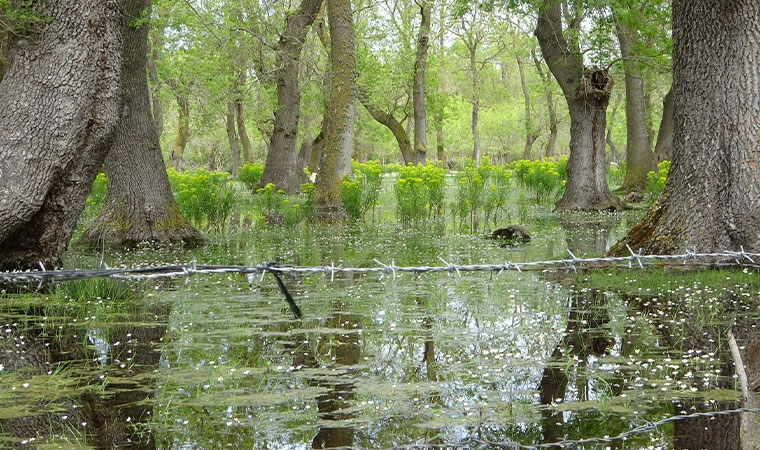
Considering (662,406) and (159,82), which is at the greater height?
(159,82)

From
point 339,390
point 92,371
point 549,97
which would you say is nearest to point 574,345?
point 339,390

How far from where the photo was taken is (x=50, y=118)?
6.82 meters

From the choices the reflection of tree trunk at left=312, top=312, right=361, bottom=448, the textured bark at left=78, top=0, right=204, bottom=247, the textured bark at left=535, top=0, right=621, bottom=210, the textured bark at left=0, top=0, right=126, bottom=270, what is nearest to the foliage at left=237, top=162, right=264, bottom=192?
the textured bark at left=535, top=0, right=621, bottom=210

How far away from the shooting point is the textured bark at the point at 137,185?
10961mm

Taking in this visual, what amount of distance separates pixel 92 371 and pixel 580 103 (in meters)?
12.8

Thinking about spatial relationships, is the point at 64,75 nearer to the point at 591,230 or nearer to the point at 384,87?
the point at 591,230

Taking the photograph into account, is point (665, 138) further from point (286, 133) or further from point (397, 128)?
point (397, 128)

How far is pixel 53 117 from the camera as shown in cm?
683

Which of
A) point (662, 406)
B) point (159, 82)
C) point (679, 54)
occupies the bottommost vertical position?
point (662, 406)

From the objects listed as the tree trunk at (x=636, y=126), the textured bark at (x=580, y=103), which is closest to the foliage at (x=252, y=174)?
the tree trunk at (x=636, y=126)

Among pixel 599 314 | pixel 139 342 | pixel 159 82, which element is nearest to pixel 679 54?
pixel 599 314

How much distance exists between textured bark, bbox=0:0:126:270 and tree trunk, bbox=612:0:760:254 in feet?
18.7

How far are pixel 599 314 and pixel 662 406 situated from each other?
2369 millimetres

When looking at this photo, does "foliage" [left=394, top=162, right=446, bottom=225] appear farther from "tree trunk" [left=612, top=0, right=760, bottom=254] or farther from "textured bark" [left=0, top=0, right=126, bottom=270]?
"textured bark" [left=0, top=0, right=126, bottom=270]
